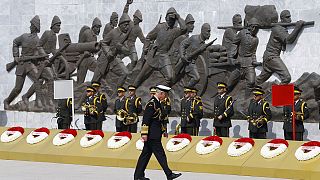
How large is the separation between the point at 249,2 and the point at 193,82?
8.50ft

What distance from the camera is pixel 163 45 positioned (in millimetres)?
24188

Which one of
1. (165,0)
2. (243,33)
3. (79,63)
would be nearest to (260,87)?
(243,33)

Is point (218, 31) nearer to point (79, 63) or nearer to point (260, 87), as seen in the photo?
point (260, 87)

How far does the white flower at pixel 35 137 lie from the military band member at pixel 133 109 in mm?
3162

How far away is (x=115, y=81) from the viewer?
25484mm

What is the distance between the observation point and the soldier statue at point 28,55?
27547 mm

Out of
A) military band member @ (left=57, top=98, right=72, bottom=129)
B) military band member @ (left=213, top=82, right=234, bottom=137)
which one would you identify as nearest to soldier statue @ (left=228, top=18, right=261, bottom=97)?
military band member @ (left=213, top=82, right=234, bottom=137)

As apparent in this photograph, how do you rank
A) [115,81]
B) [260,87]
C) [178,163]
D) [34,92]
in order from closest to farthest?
[178,163] < [260,87] < [115,81] < [34,92]

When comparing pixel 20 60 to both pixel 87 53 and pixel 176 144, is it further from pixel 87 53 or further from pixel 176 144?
pixel 176 144

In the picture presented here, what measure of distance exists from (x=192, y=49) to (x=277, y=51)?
7.98 ft

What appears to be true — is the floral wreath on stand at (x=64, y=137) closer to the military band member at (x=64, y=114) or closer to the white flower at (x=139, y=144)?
the white flower at (x=139, y=144)

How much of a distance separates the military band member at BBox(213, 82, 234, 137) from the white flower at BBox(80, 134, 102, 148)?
3.78 metres

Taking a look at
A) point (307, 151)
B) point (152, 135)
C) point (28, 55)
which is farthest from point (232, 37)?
point (152, 135)

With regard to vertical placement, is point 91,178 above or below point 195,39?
below
